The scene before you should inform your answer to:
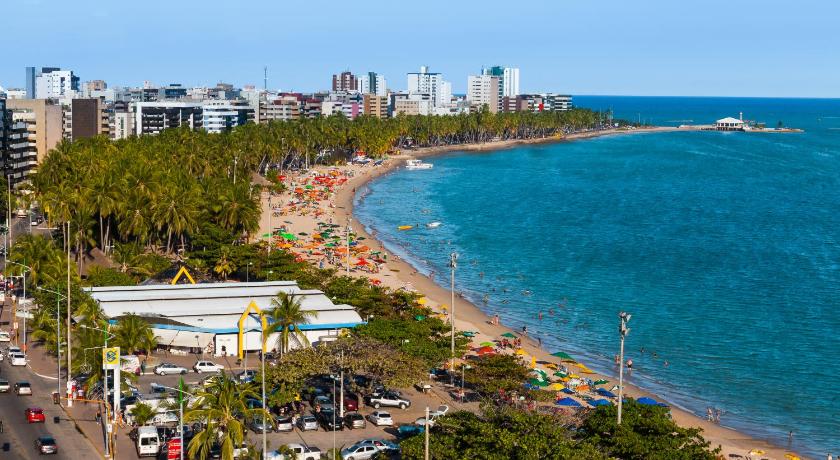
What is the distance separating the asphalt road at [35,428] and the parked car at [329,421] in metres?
10.3

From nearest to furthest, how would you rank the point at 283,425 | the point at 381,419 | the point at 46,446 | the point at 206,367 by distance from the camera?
the point at 46,446
the point at 283,425
the point at 381,419
the point at 206,367

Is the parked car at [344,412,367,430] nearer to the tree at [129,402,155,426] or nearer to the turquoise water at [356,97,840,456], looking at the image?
the tree at [129,402,155,426]

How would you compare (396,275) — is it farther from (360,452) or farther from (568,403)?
(360,452)

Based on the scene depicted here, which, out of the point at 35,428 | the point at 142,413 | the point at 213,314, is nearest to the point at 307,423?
the point at 142,413

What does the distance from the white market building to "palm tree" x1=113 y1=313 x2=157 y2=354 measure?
1821 millimetres

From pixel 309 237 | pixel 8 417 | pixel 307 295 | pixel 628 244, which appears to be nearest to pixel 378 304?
pixel 307 295

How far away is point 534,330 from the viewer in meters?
76.0

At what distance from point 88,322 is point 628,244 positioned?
6997 cm

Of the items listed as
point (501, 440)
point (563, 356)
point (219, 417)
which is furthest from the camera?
point (563, 356)

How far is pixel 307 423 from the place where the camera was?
4803cm

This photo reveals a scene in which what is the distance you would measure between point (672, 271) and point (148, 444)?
65.2 meters

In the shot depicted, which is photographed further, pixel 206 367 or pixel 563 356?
pixel 563 356

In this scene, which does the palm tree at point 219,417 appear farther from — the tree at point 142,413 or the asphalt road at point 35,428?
the asphalt road at point 35,428

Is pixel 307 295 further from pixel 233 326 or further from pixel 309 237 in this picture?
pixel 309 237
